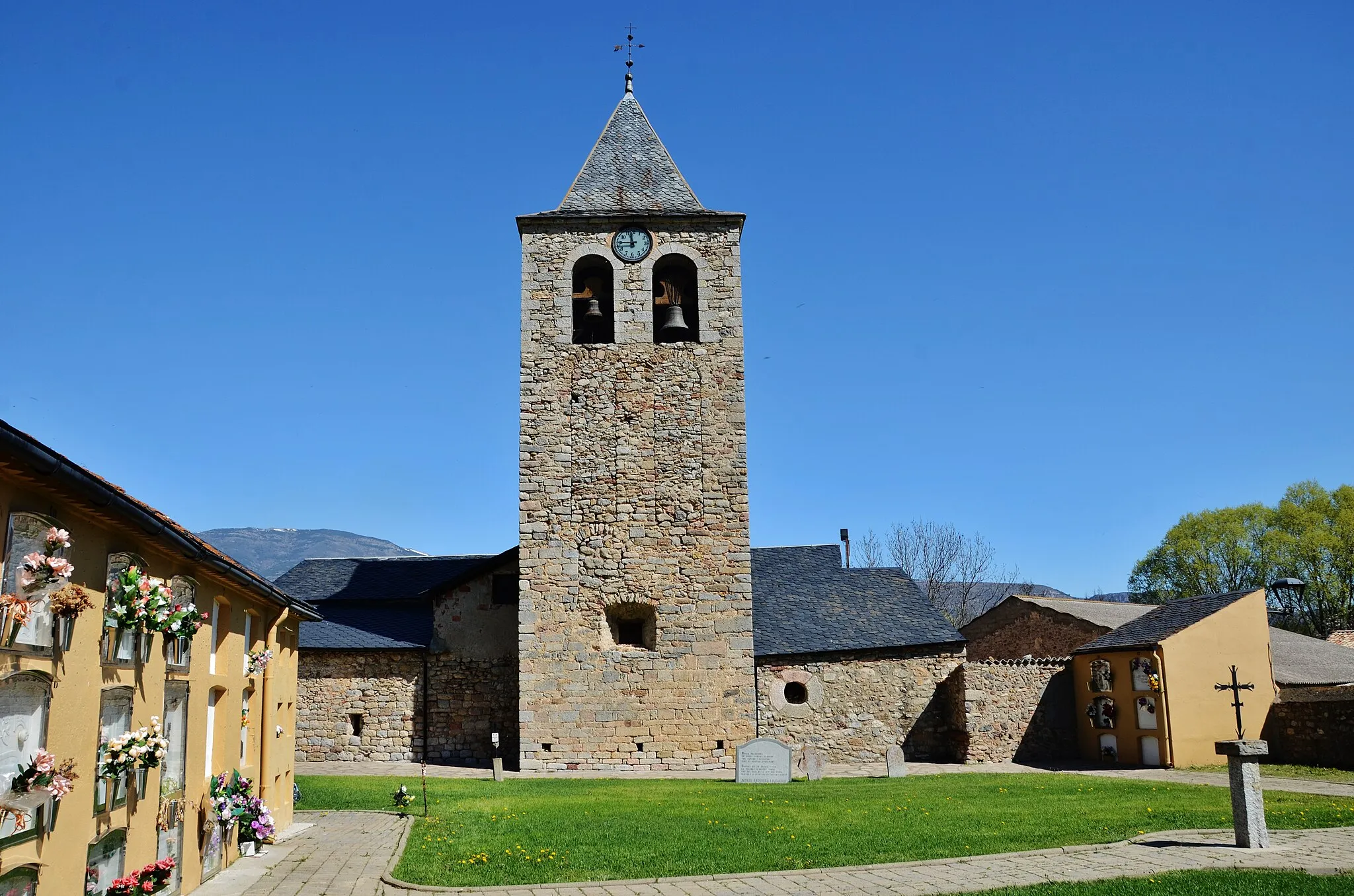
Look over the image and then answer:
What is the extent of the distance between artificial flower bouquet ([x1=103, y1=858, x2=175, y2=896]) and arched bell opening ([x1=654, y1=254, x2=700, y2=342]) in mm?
16333

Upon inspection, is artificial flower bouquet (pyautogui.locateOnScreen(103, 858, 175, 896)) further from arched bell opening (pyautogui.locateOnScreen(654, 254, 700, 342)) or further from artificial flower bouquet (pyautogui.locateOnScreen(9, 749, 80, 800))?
arched bell opening (pyautogui.locateOnScreen(654, 254, 700, 342))

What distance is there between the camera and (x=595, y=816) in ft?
42.4

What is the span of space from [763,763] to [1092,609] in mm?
17701

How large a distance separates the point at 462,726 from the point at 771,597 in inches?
329

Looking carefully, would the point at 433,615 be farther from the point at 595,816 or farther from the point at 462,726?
the point at 595,816

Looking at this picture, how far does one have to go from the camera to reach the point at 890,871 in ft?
30.0

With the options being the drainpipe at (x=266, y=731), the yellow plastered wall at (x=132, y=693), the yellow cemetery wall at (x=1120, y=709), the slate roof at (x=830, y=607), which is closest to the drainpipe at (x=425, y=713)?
the slate roof at (x=830, y=607)

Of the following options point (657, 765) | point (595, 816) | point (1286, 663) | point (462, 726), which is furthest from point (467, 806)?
point (1286, 663)

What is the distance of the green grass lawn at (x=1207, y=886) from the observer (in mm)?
7680

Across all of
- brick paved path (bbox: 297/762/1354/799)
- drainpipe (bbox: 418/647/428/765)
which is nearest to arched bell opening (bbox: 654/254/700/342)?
drainpipe (bbox: 418/647/428/765)

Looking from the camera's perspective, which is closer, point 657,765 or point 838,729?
point 657,765

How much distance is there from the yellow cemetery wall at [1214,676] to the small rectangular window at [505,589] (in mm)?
14590

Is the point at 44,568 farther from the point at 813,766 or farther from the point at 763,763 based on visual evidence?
the point at 813,766

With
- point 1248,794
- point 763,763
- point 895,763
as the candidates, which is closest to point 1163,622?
point 895,763
